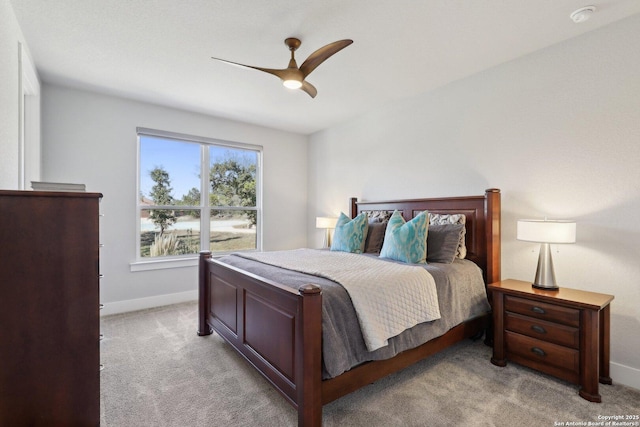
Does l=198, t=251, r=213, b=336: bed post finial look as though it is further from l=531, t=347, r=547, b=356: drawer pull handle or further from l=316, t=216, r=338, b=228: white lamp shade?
l=531, t=347, r=547, b=356: drawer pull handle

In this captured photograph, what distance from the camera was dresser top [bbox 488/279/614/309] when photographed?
2.02 metres

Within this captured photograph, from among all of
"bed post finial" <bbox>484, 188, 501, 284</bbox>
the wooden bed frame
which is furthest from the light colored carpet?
"bed post finial" <bbox>484, 188, 501, 284</bbox>

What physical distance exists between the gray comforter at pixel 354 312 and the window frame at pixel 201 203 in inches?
64.2

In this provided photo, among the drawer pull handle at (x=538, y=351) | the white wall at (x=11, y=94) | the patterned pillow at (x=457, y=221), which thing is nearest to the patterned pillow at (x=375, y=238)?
the patterned pillow at (x=457, y=221)

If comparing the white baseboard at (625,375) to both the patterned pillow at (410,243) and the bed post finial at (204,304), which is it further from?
the bed post finial at (204,304)

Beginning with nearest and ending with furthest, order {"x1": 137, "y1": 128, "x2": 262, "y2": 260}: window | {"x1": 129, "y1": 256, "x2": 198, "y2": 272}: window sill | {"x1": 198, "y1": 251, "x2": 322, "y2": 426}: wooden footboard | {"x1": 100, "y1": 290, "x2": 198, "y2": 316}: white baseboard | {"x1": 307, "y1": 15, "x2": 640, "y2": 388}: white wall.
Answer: {"x1": 198, "y1": 251, "x2": 322, "y2": 426}: wooden footboard → {"x1": 307, "y1": 15, "x2": 640, "y2": 388}: white wall → {"x1": 100, "y1": 290, "x2": 198, "y2": 316}: white baseboard → {"x1": 129, "y1": 256, "x2": 198, "y2": 272}: window sill → {"x1": 137, "y1": 128, "x2": 262, "y2": 260}: window

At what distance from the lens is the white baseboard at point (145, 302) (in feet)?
11.8

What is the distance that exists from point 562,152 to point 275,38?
8.40 ft

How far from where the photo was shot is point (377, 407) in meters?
1.85

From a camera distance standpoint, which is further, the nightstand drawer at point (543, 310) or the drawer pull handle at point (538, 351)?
the drawer pull handle at point (538, 351)

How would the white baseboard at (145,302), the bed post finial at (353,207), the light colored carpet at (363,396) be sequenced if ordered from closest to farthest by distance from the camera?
1. the light colored carpet at (363,396)
2. the white baseboard at (145,302)
3. the bed post finial at (353,207)

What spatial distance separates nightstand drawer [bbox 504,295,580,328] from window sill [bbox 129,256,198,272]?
3.78m

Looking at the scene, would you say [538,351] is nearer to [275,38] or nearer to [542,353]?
[542,353]

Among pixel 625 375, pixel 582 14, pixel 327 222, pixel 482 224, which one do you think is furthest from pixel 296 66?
pixel 625 375
